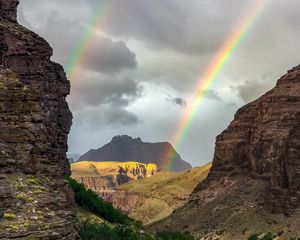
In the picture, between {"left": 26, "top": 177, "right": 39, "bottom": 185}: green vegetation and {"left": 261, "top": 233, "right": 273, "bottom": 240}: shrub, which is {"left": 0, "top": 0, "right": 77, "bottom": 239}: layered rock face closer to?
{"left": 26, "top": 177, "right": 39, "bottom": 185}: green vegetation

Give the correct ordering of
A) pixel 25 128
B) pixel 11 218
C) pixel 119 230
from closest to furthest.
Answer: pixel 11 218, pixel 25 128, pixel 119 230

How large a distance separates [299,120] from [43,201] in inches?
7446

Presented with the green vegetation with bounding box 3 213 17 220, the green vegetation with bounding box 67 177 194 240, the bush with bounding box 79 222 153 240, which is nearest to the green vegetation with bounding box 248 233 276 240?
the green vegetation with bounding box 67 177 194 240

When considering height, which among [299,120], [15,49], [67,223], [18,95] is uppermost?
[299,120]

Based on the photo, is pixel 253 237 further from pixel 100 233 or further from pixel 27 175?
pixel 27 175

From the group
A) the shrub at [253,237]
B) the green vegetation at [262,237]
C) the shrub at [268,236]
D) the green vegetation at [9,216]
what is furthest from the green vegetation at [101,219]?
the shrub at [253,237]

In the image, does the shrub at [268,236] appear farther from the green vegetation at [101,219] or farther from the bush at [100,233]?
the bush at [100,233]

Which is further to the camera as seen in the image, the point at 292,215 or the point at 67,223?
the point at 292,215

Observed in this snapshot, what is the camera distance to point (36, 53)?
4122 cm

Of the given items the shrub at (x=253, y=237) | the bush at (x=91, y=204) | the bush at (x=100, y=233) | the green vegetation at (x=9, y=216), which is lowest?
the shrub at (x=253, y=237)

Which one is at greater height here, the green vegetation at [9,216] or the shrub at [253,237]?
the green vegetation at [9,216]

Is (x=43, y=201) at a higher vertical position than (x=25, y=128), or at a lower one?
lower

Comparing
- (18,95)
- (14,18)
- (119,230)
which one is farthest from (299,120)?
(18,95)

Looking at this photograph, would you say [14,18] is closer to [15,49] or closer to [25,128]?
[15,49]
